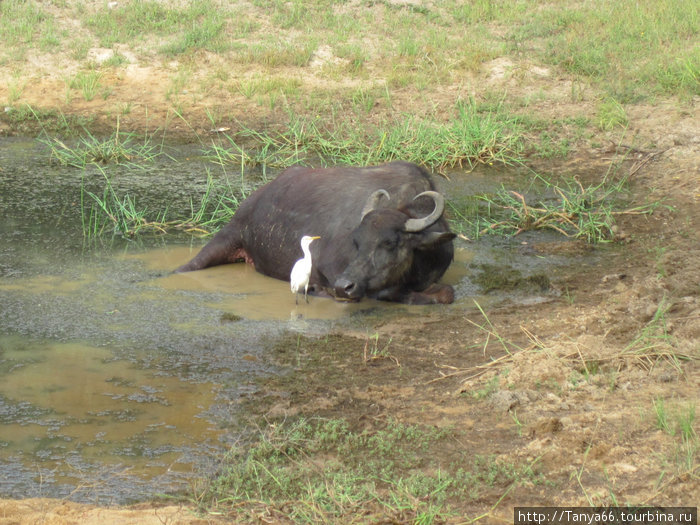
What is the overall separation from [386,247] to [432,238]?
36cm

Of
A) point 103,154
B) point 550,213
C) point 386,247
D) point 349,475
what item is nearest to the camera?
point 349,475

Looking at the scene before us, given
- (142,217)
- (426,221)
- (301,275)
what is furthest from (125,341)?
(142,217)

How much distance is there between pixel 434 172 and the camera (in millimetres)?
8812

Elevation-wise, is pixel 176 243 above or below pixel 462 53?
below

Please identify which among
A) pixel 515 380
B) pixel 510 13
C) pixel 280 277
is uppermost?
pixel 510 13

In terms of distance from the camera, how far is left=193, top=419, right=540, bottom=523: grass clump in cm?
316

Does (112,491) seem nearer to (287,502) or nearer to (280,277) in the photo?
(287,502)

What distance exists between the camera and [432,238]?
19.5ft

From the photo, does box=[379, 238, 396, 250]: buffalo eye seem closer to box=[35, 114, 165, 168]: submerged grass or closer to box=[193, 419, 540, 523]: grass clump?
box=[193, 419, 540, 523]: grass clump

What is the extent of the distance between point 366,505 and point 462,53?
9.03 meters

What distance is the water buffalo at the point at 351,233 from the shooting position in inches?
228

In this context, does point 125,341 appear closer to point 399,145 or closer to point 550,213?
point 550,213

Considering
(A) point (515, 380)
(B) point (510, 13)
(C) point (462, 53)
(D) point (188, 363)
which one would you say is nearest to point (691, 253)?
(A) point (515, 380)

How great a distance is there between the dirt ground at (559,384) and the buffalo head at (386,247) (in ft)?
1.35
